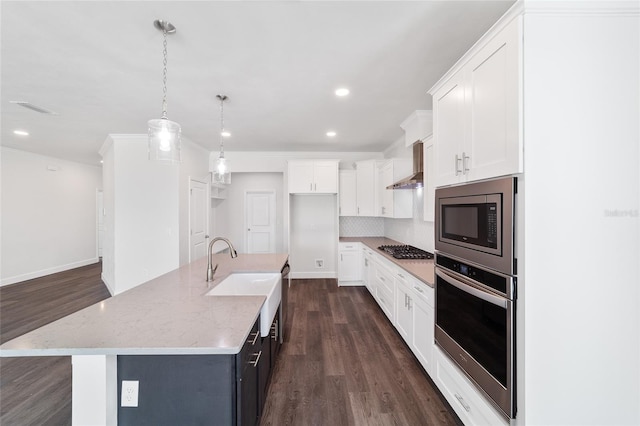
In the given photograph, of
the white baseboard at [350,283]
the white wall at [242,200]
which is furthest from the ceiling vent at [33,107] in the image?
the white baseboard at [350,283]

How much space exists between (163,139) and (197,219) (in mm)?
3145

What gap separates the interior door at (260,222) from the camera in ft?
19.8

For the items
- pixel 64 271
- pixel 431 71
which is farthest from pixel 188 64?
pixel 64 271

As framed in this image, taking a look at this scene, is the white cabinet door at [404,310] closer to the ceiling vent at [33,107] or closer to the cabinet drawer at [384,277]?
the cabinet drawer at [384,277]

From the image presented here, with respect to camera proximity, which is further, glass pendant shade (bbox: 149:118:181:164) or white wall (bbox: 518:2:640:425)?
glass pendant shade (bbox: 149:118:181:164)

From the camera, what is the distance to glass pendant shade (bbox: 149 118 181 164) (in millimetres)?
1844

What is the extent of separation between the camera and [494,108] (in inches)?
48.9

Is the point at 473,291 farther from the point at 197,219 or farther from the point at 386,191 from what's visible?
the point at 197,219

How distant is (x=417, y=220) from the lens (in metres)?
3.76

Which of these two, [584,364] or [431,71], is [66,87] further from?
[584,364]

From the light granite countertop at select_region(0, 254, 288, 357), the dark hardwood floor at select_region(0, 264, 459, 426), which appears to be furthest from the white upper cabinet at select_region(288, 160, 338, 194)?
the light granite countertop at select_region(0, 254, 288, 357)

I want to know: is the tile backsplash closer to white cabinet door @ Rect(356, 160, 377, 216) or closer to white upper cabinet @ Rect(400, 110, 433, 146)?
white cabinet door @ Rect(356, 160, 377, 216)

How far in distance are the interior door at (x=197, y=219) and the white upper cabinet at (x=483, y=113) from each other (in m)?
4.16

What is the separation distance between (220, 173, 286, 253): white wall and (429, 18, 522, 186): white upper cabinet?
464 centimetres
